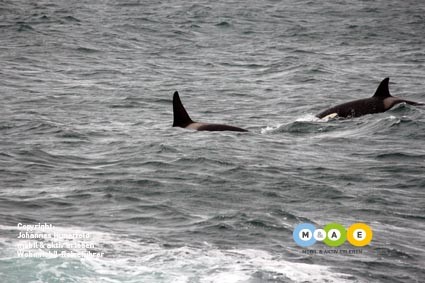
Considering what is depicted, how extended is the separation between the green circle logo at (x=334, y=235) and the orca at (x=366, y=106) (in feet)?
29.7

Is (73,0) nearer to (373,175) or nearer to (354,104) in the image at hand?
(354,104)

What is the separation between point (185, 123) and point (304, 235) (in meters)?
8.87

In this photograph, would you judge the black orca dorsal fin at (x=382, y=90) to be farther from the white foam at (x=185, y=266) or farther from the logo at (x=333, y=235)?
the white foam at (x=185, y=266)

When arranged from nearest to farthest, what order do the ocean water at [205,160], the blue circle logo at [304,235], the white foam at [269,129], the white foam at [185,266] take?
1. the white foam at [185,266]
2. the ocean water at [205,160]
3. the blue circle logo at [304,235]
4. the white foam at [269,129]

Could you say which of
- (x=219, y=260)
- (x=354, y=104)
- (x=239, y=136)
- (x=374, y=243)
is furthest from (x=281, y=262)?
(x=354, y=104)

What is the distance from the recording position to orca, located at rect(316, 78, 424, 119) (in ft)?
69.4

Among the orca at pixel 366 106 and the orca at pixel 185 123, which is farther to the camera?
the orca at pixel 366 106

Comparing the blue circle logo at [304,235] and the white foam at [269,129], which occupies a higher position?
the white foam at [269,129]

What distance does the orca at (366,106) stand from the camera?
21.2 metres

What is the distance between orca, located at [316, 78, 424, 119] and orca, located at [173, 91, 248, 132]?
9.01ft

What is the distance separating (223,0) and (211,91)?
→ 3422 centimetres

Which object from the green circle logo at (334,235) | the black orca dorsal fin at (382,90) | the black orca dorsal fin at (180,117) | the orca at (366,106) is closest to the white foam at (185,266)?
the green circle logo at (334,235)

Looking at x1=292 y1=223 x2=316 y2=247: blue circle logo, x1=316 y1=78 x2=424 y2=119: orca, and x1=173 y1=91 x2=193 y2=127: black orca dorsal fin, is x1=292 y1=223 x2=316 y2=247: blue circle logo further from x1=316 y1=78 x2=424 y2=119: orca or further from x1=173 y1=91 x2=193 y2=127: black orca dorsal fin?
x1=316 y1=78 x2=424 y2=119: orca

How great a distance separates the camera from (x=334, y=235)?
39.0ft
